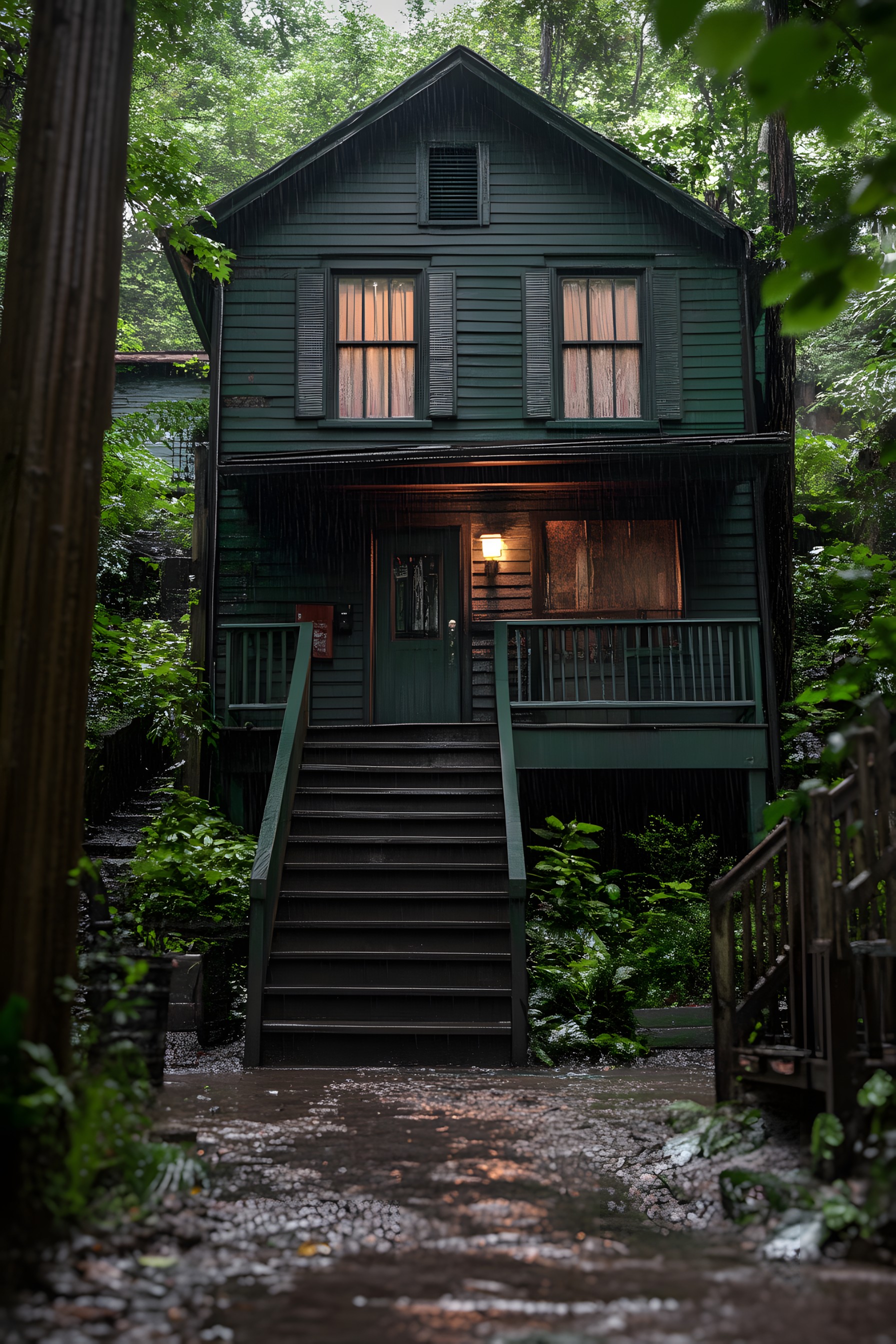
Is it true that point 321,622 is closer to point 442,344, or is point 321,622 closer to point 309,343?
point 309,343

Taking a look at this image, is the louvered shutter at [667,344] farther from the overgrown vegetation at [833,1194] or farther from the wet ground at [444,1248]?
the overgrown vegetation at [833,1194]

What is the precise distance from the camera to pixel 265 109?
30688 millimetres

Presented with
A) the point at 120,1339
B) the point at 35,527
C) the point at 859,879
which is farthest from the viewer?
the point at 859,879

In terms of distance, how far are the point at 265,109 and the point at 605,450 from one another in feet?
88.7

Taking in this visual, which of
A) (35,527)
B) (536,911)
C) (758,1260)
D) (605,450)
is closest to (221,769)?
(536,911)

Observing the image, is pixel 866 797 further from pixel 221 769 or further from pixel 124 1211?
pixel 221 769

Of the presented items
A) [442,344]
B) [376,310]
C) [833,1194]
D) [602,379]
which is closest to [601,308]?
[602,379]

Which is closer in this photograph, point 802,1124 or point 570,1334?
point 570,1334

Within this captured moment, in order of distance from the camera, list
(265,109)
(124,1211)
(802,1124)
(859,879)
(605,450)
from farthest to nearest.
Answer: (265,109)
(605,450)
(802,1124)
(859,879)
(124,1211)

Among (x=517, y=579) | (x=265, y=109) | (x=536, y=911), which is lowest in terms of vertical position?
(x=536, y=911)

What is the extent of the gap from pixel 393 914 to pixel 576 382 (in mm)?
7057

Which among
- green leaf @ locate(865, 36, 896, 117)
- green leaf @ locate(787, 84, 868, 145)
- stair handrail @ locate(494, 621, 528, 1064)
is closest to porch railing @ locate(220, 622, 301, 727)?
stair handrail @ locate(494, 621, 528, 1064)

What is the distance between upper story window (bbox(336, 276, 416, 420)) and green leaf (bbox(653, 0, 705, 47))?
9.41 meters

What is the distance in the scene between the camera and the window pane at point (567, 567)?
11.3 meters
